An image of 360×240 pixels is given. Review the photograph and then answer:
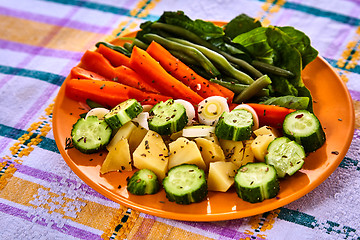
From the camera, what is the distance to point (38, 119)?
4.18 meters

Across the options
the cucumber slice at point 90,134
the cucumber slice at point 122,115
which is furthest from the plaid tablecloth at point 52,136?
the cucumber slice at point 122,115

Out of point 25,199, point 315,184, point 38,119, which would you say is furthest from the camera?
point 38,119

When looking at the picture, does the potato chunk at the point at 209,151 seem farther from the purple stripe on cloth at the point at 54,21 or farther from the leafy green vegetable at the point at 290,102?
the purple stripe on cloth at the point at 54,21

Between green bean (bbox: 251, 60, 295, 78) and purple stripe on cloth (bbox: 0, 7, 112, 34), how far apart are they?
6.91ft

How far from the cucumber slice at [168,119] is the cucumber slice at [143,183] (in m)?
0.37

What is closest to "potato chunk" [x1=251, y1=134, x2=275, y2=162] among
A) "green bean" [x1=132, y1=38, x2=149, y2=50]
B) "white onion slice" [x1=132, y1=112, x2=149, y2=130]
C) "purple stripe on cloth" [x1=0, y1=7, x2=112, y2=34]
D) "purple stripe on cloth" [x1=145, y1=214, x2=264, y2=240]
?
"purple stripe on cloth" [x1=145, y1=214, x2=264, y2=240]

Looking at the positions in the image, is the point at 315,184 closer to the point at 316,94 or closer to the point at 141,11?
the point at 316,94

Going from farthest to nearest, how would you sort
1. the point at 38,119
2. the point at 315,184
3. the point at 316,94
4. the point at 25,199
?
the point at 38,119
the point at 316,94
the point at 25,199
the point at 315,184

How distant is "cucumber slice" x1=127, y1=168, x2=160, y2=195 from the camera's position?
296 cm

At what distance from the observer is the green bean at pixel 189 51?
4004mm

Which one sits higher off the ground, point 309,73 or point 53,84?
point 309,73

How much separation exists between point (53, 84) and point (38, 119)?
573 millimetres

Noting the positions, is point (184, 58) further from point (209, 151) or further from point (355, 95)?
point (355, 95)

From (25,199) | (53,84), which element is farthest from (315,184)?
(53,84)
